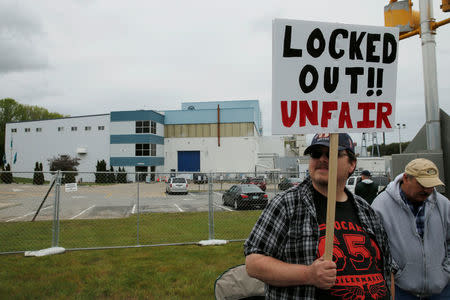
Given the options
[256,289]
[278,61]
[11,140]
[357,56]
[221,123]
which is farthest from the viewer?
[11,140]

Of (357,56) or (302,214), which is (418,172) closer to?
(357,56)

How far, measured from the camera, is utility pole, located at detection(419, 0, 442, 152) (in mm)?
5414

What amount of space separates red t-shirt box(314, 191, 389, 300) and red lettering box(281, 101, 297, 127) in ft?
1.65

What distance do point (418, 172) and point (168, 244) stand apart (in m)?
6.82

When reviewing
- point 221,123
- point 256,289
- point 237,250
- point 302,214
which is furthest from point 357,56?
point 221,123

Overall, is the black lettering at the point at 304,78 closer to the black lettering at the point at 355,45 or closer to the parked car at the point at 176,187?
the black lettering at the point at 355,45

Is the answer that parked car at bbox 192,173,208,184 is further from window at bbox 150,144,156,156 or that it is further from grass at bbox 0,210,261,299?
window at bbox 150,144,156,156

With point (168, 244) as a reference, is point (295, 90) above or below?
above

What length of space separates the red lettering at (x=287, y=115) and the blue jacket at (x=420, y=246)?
1612 millimetres

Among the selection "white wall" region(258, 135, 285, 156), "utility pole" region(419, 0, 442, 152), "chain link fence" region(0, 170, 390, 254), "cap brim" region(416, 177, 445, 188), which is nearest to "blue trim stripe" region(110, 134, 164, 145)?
"white wall" region(258, 135, 285, 156)

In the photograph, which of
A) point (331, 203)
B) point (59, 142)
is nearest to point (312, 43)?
point (331, 203)

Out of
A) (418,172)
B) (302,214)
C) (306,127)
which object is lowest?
(302,214)

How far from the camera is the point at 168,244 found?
27.5 ft

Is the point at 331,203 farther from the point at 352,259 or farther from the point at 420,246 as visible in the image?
the point at 420,246
